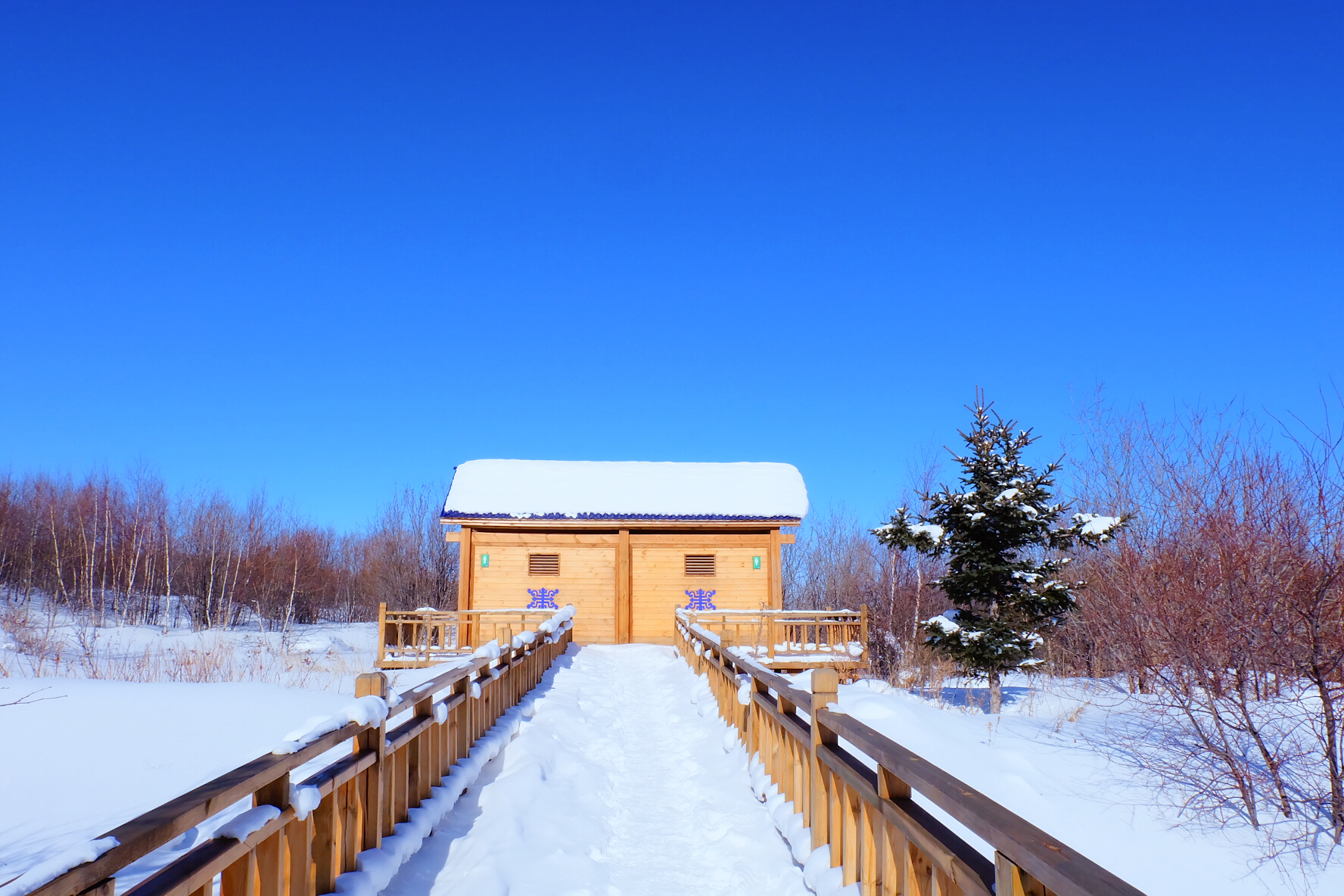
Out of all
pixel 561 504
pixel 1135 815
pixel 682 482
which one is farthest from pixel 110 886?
pixel 682 482

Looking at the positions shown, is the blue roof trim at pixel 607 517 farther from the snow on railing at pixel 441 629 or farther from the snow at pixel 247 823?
the snow at pixel 247 823

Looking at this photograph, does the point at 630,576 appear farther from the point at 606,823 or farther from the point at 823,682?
the point at 823,682

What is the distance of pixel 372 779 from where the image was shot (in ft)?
12.7

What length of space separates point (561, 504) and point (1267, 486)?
15302 millimetres

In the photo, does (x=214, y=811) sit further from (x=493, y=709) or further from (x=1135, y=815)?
(x=1135, y=815)

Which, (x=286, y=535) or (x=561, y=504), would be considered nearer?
(x=561, y=504)

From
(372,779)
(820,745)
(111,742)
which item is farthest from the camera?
(111,742)

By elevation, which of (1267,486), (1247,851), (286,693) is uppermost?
(1267,486)

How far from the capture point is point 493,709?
23.8 ft

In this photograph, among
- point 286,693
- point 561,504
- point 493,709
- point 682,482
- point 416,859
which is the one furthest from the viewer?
point 682,482

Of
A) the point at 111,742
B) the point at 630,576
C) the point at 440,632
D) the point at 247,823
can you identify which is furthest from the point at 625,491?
the point at 247,823

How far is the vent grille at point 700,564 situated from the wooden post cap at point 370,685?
52.7 ft

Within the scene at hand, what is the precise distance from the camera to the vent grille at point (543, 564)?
1975 centimetres

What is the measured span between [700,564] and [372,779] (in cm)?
1637
